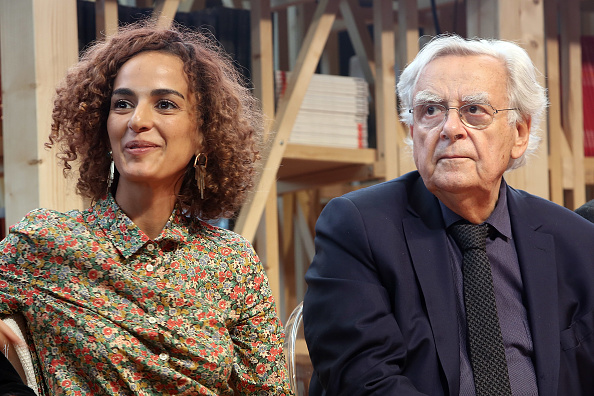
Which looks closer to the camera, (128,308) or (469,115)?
(128,308)

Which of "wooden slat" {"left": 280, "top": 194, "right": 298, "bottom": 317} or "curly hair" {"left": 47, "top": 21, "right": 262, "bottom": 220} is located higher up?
"curly hair" {"left": 47, "top": 21, "right": 262, "bottom": 220}

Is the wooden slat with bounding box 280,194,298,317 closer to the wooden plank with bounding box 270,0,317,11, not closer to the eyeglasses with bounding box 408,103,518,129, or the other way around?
the wooden plank with bounding box 270,0,317,11

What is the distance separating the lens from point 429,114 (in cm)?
208

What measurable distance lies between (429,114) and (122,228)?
0.79m

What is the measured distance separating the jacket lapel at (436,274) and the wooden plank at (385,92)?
187 cm

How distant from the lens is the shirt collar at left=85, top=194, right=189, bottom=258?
1.85 m

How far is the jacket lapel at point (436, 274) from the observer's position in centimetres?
187

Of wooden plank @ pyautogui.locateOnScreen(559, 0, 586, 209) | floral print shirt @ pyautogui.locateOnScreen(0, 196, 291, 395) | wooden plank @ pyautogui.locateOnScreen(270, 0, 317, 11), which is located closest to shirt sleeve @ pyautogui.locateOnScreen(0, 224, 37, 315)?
floral print shirt @ pyautogui.locateOnScreen(0, 196, 291, 395)

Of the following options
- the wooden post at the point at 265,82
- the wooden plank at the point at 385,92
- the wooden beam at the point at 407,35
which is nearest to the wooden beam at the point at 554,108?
the wooden beam at the point at 407,35

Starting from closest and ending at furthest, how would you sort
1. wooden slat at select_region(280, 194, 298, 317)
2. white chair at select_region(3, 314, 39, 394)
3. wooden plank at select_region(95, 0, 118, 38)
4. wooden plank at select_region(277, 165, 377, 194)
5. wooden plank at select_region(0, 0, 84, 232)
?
white chair at select_region(3, 314, 39, 394)
wooden plank at select_region(0, 0, 84, 232)
wooden plank at select_region(95, 0, 118, 38)
wooden plank at select_region(277, 165, 377, 194)
wooden slat at select_region(280, 194, 298, 317)

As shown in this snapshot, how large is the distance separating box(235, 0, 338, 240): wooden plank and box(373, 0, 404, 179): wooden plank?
27cm

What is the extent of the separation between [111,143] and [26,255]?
0.33 m

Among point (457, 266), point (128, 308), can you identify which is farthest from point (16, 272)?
point (457, 266)

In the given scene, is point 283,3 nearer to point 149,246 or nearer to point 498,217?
point 498,217
